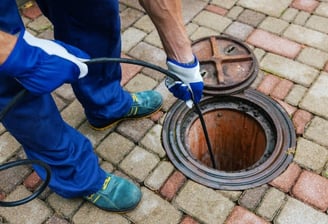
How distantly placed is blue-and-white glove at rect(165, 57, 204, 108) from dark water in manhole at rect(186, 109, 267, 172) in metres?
0.52

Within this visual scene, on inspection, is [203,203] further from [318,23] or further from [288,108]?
[318,23]

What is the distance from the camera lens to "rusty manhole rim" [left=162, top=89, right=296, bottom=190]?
6.93 ft

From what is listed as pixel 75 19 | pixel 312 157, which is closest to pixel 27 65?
pixel 75 19

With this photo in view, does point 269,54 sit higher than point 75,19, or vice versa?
point 75,19

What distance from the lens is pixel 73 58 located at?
1498 mm

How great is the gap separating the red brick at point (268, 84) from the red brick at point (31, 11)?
1888 mm

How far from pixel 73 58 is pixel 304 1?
228cm

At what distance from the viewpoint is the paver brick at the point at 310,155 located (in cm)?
215

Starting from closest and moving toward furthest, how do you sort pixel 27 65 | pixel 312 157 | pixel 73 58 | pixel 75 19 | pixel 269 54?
pixel 27 65
pixel 73 58
pixel 75 19
pixel 312 157
pixel 269 54

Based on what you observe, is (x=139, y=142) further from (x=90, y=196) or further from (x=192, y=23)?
(x=192, y=23)

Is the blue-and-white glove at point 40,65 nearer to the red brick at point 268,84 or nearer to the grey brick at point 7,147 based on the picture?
the grey brick at point 7,147

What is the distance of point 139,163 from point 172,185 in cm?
24

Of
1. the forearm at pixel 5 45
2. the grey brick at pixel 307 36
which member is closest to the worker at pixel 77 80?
the forearm at pixel 5 45

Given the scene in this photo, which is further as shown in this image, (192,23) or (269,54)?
(192,23)
